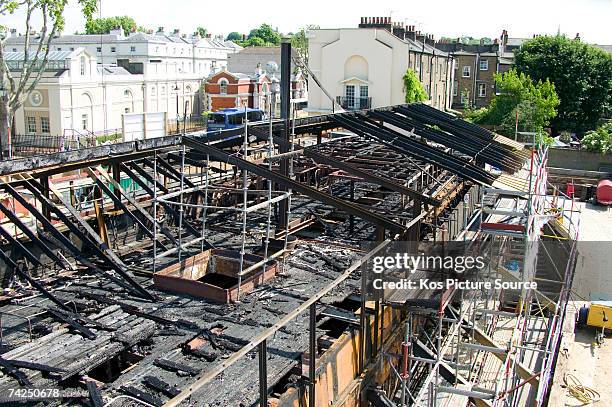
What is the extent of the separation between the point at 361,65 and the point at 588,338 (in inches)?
1284

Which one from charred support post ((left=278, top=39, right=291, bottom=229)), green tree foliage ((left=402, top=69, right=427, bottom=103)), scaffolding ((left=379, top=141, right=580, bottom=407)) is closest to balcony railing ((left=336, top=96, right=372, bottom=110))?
green tree foliage ((left=402, top=69, right=427, bottom=103))

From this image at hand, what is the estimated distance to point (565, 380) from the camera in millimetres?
17203

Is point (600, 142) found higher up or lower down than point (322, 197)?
lower down

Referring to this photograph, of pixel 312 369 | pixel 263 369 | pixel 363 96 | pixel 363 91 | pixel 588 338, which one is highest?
pixel 363 91

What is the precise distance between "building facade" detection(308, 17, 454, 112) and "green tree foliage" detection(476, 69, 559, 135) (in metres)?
7.33

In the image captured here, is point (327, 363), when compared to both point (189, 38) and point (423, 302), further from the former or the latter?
point (189, 38)

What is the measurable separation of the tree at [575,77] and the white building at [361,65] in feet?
34.0

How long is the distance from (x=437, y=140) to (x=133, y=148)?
890cm

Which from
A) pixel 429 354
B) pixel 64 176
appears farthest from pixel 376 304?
pixel 64 176

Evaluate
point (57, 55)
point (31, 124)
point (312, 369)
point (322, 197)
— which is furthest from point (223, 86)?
point (312, 369)

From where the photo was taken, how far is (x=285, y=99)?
39.5 ft

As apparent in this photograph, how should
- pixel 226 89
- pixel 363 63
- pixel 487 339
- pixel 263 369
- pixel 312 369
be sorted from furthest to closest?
pixel 226 89 → pixel 363 63 → pixel 487 339 → pixel 312 369 → pixel 263 369

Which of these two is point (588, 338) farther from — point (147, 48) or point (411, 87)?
point (147, 48)

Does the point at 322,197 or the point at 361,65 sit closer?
the point at 322,197
